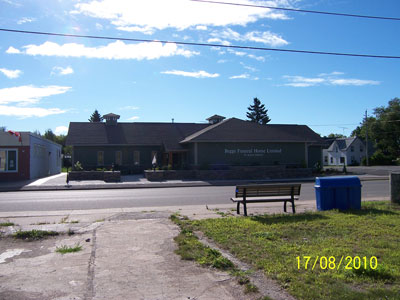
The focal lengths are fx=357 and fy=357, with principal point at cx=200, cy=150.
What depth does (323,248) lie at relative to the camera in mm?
6309

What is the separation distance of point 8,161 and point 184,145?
16.7 m

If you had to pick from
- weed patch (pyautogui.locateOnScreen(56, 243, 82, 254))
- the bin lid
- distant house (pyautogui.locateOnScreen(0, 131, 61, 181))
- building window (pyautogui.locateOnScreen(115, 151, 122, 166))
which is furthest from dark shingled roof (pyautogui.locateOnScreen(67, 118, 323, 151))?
weed patch (pyautogui.locateOnScreen(56, 243, 82, 254))

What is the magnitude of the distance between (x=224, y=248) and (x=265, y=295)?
227cm

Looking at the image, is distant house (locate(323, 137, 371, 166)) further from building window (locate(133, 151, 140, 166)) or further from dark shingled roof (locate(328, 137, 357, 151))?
building window (locate(133, 151, 140, 166))

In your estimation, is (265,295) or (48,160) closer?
(265,295)

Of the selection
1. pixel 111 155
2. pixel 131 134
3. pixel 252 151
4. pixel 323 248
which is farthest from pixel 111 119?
pixel 323 248

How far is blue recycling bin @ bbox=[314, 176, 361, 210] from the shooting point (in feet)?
34.9

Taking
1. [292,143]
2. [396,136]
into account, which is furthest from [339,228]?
[396,136]

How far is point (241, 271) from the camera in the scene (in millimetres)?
5359

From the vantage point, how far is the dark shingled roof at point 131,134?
3828 cm

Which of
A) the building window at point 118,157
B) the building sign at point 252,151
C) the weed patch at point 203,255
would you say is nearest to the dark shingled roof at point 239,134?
the building sign at point 252,151

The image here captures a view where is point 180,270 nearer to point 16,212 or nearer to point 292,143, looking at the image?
point 16,212

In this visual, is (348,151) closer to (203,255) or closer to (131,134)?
(131,134)

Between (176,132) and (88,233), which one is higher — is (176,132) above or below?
above
